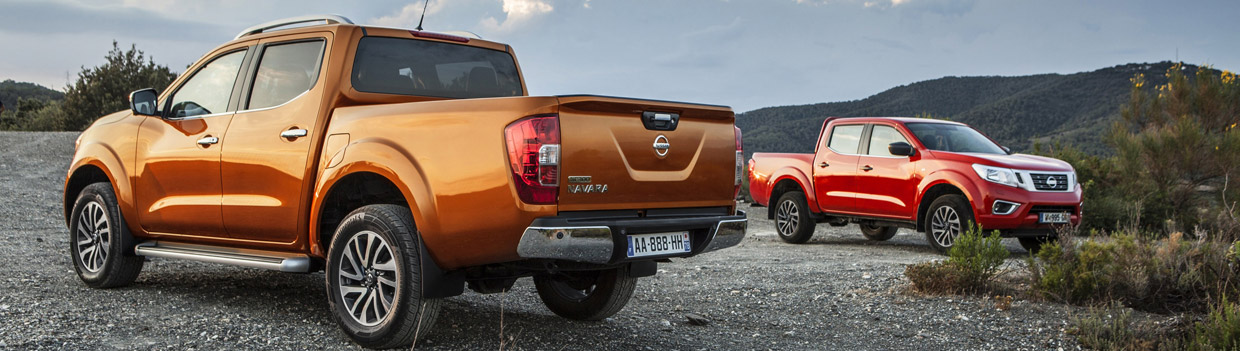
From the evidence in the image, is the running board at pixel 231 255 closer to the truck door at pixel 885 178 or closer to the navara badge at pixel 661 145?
the navara badge at pixel 661 145

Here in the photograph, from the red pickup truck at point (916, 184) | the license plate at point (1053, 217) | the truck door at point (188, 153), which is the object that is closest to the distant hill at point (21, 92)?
the red pickup truck at point (916, 184)

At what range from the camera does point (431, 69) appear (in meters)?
5.78

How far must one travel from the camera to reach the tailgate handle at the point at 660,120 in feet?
15.1

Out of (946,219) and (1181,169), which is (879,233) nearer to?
(946,219)

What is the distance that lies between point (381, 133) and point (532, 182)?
0.97 meters

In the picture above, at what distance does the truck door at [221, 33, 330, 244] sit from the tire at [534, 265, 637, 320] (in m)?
1.45

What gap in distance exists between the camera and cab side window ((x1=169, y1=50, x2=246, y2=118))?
6.05 metres

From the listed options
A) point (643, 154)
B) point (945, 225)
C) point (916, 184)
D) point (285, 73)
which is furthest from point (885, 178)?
point (285, 73)

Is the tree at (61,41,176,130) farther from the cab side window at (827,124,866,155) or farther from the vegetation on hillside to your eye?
the cab side window at (827,124,866,155)

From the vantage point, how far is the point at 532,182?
13.7 ft

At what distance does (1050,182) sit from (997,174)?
638 millimetres

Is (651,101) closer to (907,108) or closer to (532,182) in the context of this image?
(532,182)

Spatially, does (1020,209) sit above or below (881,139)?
below

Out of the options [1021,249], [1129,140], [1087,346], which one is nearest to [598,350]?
[1087,346]
